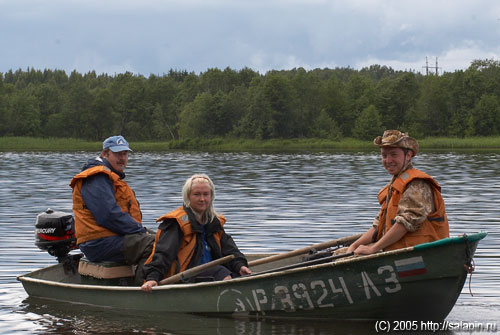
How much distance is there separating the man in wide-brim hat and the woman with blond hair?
1.55 meters

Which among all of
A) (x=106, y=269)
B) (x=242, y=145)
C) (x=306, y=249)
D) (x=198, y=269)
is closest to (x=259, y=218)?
(x=306, y=249)

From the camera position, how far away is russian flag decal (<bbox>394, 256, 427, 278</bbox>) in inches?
292

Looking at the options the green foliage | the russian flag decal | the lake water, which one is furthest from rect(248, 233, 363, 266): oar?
the green foliage

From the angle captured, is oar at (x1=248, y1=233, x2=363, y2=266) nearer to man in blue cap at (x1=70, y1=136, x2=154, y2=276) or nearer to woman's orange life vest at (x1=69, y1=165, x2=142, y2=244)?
man in blue cap at (x1=70, y1=136, x2=154, y2=276)

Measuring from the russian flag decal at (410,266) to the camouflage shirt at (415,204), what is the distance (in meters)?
0.27

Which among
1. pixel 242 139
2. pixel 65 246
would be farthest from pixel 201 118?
pixel 65 246

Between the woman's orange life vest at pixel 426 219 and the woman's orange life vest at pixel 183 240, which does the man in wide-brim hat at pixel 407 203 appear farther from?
the woman's orange life vest at pixel 183 240

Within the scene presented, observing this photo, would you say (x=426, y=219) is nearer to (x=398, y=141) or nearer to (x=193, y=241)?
(x=398, y=141)

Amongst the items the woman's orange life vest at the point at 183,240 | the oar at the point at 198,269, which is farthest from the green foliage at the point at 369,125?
the oar at the point at 198,269

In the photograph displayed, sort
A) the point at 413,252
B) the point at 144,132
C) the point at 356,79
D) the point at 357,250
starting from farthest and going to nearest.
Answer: the point at 144,132
the point at 356,79
the point at 357,250
the point at 413,252

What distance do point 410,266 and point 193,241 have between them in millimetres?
2233

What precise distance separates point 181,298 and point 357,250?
1.94 m

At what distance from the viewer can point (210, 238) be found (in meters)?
8.57

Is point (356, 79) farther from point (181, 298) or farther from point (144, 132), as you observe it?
point (181, 298)
